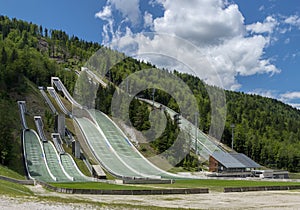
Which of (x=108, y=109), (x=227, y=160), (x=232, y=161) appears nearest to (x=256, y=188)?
(x=227, y=160)

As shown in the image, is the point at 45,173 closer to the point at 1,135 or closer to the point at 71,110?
the point at 1,135

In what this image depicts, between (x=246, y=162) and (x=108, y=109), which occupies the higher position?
(x=108, y=109)

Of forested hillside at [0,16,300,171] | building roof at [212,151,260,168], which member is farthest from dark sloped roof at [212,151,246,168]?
forested hillside at [0,16,300,171]

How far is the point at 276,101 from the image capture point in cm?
18862

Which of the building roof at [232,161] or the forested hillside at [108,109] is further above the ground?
the forested hillside at [108,109]

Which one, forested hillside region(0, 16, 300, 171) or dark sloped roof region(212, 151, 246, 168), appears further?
forested hillside region(0, 16, 300, 171)

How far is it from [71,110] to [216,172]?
31455 millimetres

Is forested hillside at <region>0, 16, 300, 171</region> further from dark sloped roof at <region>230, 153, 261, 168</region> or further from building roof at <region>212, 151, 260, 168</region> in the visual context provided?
dark sloped roof at <region>230, 153, 261, 168</region>

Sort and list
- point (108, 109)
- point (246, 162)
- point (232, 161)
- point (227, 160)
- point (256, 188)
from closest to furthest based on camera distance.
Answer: point (256, 188) < point (227, 160) < point (232, 161) < point (246, 162) < point (108, 109)

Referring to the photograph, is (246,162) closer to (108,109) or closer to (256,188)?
(256,188)

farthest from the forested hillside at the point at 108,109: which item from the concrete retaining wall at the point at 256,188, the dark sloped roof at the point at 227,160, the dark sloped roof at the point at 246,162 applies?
the concrete retaining wall at the point at 256,188

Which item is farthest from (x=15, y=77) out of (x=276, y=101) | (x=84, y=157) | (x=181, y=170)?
(x=276, y=101)

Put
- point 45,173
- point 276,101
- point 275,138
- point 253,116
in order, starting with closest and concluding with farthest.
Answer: point 45,173
point 275,138
point 253,116
point 276,101

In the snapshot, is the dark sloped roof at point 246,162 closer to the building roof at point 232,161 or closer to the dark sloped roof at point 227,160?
the building roof at point 232,161
